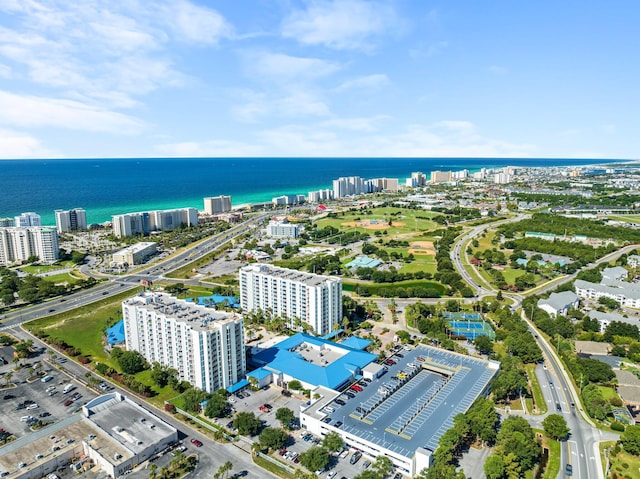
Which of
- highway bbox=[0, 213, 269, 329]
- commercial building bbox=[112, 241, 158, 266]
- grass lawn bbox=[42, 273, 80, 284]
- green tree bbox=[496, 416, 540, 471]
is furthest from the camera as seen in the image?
commercial building bbox=[112, 241, 158, 266]

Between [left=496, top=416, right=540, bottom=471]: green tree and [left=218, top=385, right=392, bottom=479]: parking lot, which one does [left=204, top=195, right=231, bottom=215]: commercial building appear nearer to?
[left=218, top=385, right=392, bottom=479]: parking lot

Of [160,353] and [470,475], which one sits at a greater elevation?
[160,353]

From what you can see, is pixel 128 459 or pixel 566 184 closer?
pixel 128 459

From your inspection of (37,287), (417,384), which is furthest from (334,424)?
(37,287)

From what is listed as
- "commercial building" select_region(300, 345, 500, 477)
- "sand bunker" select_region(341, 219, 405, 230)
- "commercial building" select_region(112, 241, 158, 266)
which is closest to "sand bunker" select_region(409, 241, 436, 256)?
"sand bunker" select_region(341, 219, 405, 230)

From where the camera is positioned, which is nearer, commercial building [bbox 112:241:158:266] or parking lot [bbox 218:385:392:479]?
parking lot [bbox 218:385:392:479]

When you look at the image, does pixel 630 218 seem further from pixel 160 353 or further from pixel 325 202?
pixel 160 353

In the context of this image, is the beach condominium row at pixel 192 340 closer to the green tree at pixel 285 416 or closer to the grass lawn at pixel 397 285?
the green tree at pixel 285 416
